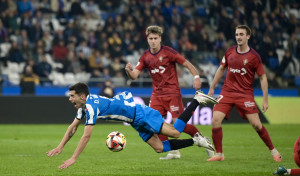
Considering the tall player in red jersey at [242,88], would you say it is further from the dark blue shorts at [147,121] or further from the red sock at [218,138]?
the dark blue shorts at [147,121]

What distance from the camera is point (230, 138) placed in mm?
15102

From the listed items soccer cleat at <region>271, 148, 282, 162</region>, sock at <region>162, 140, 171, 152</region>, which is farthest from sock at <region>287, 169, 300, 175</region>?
soccer cleat at <region>271, 148, 282, 162</region>

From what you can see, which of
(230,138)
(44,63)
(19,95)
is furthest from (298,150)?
(44,63)

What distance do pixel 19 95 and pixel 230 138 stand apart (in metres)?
8.29

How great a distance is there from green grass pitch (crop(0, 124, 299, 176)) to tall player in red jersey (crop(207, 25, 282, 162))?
1.59 ft

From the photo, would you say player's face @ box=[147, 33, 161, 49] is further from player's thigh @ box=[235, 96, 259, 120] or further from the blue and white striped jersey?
the blue and white striped jersey

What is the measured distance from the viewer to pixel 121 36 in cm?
2408

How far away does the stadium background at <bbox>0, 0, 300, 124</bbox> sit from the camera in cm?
2131

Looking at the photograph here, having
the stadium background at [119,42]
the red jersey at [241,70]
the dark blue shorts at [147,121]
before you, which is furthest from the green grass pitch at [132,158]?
the stadium background at [119,42]

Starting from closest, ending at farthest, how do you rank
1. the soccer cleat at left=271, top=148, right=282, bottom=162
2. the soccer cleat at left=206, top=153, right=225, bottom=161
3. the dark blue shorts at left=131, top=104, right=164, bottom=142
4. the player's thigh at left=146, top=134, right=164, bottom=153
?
the dark blue shorts at left=131, top=104, right=164, bottom=142 < the player's thigh at left=146, top=134, right=164, bottom=153 < the soccer cleat at left=271, top=148, right=282, bottom=162 < the soccer cleat at left=206, top=153, right=225, bottom=161

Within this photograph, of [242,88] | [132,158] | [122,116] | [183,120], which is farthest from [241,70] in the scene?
[122,116]

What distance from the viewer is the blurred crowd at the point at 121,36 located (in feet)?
73.0

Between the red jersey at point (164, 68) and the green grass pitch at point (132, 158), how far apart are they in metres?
1.30

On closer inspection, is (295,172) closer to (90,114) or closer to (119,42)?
(90,114)
